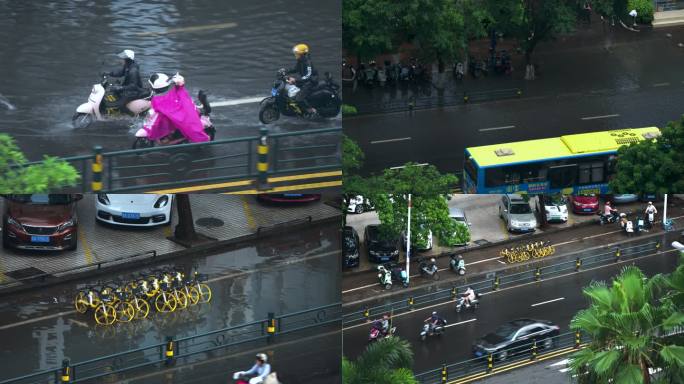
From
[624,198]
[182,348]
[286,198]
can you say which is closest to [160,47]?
[286,198]

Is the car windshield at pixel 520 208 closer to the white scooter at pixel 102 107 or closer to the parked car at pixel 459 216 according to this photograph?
the parked car at pixel 459 216

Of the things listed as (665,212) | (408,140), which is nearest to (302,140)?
(665,212)

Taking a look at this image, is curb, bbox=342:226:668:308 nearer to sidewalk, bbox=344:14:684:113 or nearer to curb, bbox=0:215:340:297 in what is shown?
curb, bbox=0:215:340:297

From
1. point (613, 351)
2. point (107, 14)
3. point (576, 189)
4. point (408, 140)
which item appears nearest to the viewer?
point (613, 351)

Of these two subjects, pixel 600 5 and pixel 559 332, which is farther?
pixel 600 5

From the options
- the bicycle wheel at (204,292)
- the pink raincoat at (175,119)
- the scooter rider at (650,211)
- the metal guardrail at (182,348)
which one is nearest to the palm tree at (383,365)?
the metal guardrail at (182,348)

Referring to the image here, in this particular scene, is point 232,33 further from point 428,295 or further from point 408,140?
point 408,140
